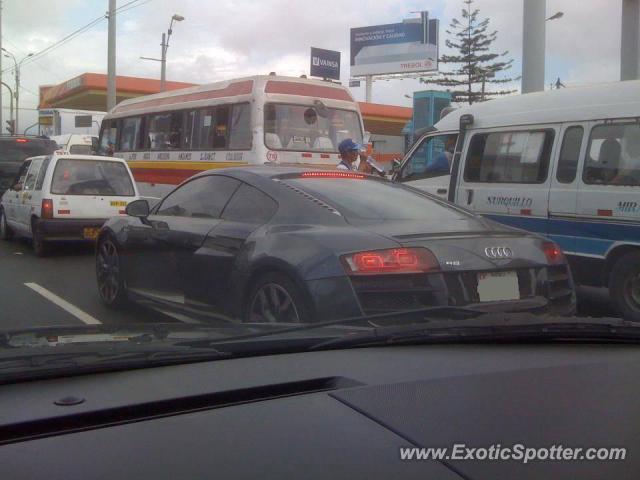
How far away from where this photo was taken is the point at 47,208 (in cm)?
1117

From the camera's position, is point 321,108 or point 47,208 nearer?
point 47,208

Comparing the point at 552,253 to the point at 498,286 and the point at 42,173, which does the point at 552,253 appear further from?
the point at 42,173

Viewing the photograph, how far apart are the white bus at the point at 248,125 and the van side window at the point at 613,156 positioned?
7.39m

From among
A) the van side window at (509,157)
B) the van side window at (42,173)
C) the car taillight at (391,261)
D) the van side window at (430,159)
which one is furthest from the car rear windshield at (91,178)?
the car taillight at (391,261)

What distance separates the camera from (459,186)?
359 inches

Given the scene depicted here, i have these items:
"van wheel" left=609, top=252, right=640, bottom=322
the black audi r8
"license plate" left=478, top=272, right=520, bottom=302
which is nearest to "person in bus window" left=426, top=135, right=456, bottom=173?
"van wheel" left=609, top=252, right=640, bottom=322

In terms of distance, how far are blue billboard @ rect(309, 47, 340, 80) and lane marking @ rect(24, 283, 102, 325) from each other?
Result: 40.1m

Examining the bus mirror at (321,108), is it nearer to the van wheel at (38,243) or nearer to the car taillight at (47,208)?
the car taillight at (47,208)

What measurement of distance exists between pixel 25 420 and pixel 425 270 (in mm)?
2737

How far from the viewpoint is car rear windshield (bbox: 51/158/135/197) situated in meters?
11.5

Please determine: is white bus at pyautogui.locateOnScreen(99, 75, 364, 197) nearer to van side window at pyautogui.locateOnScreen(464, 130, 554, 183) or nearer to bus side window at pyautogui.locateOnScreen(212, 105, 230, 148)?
bus side window at pyautogui.locateOnScreen(212, 105, 230, 148)

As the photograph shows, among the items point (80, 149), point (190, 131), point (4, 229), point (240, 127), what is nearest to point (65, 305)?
point (4, 229)

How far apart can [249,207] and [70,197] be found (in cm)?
690

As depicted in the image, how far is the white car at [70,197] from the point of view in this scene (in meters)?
11.2
